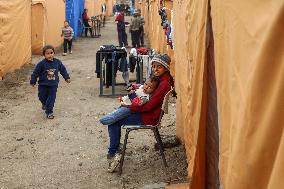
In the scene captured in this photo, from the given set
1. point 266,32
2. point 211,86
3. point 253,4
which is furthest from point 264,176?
point 211,86

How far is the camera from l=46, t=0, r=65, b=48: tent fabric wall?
18.6 metres

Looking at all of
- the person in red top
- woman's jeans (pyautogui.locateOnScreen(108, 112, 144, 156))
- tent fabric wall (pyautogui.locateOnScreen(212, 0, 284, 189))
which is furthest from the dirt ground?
tent fabric wall (pyautogui.locateOnScreen(212, 0, 284, 189))

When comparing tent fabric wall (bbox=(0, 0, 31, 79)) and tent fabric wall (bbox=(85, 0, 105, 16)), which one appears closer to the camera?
tent fabric wall (bbox=(0, 0, 31, 79))

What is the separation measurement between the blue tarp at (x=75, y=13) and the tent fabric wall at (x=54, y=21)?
2005 millimetres

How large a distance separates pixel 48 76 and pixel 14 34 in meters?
5.15

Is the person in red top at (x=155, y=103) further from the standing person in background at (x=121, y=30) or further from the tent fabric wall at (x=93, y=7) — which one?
the tent fabric wall at (x=93, y=7)

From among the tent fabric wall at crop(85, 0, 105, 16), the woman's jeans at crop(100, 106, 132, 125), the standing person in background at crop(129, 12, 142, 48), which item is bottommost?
the woman's jeans at crop(100, 106, 132, 125)

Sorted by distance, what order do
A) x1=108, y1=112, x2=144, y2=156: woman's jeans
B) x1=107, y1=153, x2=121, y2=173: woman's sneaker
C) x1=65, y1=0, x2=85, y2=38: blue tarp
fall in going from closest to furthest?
x1=108, y1=112, x2=144, y2=156: woman's jeans → x1=107, y1=153, x2=121, y2=173: woman's sneaker → x1=65, y1=0, x2=85, y2=38: blue tarp

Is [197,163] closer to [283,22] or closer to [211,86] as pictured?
[211,86]

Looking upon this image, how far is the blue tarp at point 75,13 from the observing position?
22516 millimetres

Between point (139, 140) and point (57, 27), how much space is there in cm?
1351

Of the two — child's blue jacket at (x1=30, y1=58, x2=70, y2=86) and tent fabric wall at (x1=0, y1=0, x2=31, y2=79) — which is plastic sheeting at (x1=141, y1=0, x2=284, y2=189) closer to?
child's blue jacket at (x1=30, y1=58, x2=70, y2=86)

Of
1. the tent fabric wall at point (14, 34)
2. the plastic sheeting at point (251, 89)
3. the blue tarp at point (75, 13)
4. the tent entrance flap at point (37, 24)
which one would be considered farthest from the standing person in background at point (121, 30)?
the plastic sheeting at point (251, 89)

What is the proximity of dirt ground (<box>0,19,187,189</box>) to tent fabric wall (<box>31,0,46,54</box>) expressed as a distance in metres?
6.49
